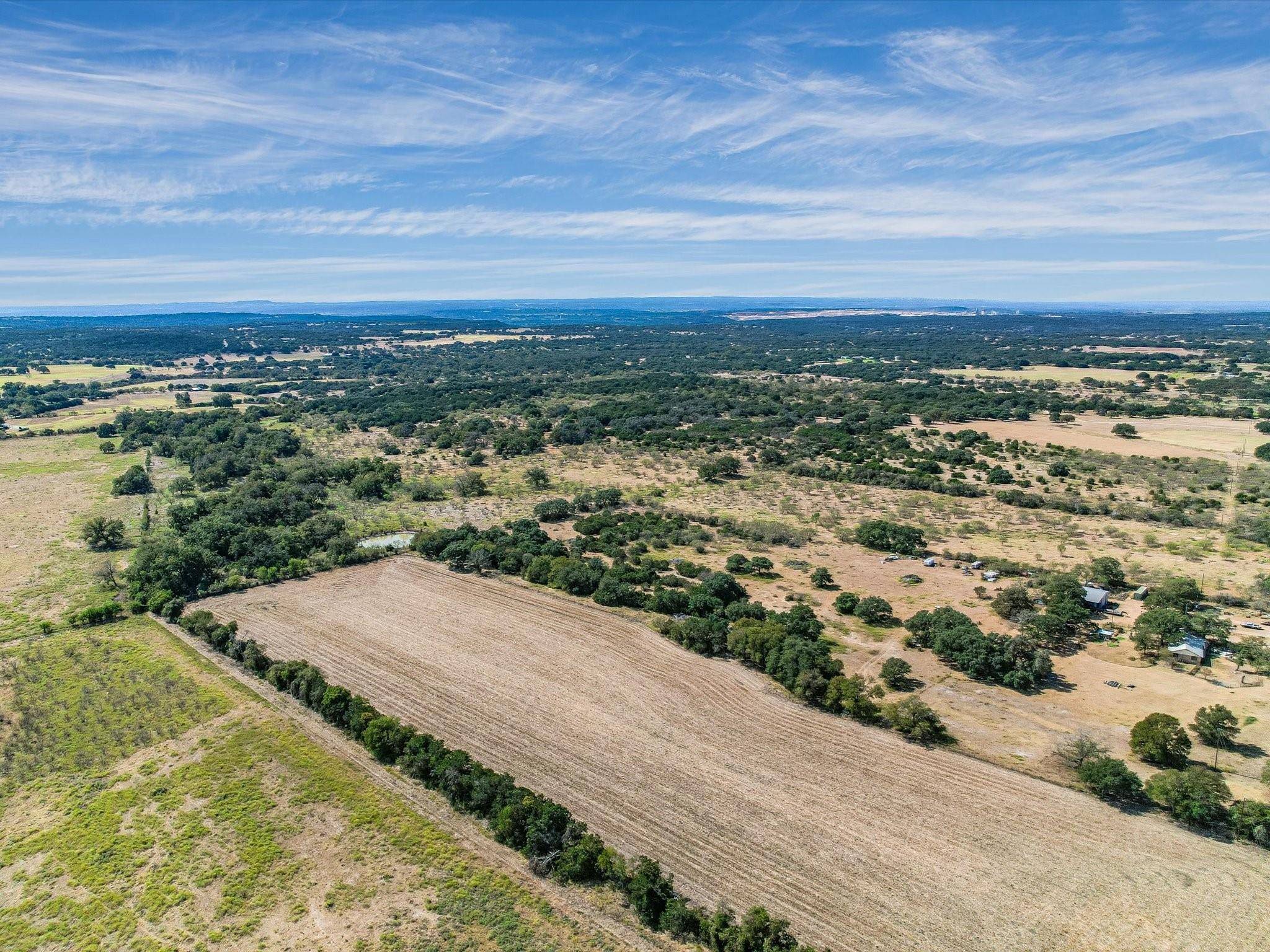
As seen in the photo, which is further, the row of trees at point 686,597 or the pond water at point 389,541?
the pond water at point 389,541

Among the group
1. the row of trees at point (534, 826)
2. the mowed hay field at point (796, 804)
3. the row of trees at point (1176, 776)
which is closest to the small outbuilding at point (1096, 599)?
the row of trees at point (1176, 776)

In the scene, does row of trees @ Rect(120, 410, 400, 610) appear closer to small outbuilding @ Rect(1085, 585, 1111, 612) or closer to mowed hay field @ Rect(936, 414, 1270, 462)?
small outbuilding @ Rect(1085, 585, 1111, 612)

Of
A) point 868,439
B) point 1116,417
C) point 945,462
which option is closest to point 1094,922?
point 945,462

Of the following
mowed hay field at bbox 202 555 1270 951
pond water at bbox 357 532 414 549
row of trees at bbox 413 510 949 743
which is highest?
row of trees at bbox 413 510 949 743

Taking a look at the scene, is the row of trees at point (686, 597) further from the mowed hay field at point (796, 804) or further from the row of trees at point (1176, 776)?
the row of trees at point (1176, 776)

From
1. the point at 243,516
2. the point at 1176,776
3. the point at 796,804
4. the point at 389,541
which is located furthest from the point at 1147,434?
the point at 243,516

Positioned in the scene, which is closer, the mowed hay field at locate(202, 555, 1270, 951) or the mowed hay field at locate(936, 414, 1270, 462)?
the mowed hay field at locate(202, 555, 1270, 951)

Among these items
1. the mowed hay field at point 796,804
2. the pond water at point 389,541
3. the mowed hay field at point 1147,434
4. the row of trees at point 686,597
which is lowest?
the mowed hay field at point 796,804

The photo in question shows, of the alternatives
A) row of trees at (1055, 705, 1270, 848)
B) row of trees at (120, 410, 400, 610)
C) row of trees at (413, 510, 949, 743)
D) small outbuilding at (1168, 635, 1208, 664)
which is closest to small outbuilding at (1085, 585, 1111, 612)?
small outbuilding at (1168, 635, 1208, 664)
